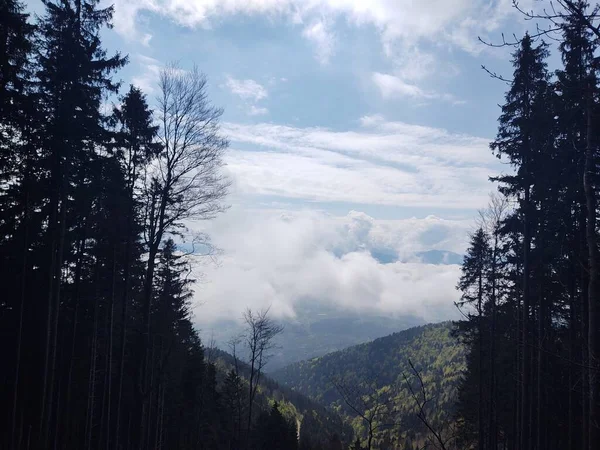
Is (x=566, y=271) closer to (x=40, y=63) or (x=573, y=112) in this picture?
(x=573, y=112)

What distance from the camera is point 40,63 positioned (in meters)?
11.6

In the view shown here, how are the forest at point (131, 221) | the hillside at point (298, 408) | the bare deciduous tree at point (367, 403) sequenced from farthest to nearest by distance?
the hillside at point (298, 408) < the forest at point (131, 221) < the bare deciduous tree at point (367, 403)

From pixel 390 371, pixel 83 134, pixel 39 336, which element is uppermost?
pixel 83 134

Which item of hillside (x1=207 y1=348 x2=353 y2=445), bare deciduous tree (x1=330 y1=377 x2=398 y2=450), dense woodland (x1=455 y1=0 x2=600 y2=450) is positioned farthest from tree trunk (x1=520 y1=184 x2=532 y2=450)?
hillside (x1=207 y1=348 x2=353 y2=445)

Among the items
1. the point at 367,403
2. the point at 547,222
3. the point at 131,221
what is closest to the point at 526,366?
the point at 547,222

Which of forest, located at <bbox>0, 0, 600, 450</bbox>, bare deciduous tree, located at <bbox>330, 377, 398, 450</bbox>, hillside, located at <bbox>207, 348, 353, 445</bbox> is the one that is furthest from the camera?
hillside, located at <bbox>207, 348, 353, 445</bbox>

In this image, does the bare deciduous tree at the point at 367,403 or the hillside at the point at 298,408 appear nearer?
the bare deciduous tree at the point at 367,403

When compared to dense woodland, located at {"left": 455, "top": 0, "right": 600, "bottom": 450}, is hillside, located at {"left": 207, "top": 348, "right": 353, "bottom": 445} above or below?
below

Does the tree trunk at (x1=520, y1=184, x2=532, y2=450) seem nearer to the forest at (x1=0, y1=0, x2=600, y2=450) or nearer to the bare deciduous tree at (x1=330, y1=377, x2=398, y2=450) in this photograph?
the forest at (x1=0, y1=0, x2=600, y2=450)

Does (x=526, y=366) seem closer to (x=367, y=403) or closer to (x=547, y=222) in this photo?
(x=547, y=222)

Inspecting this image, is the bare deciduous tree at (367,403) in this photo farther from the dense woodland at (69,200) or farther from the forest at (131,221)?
the dense woodland at (69,200)

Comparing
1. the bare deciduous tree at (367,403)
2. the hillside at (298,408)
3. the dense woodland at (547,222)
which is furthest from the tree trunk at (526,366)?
the hillside at (298,408)

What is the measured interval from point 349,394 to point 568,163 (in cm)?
1213

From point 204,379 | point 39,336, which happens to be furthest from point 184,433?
point 39,336
